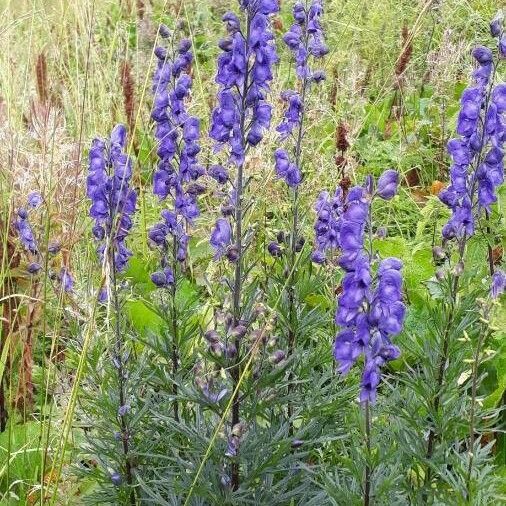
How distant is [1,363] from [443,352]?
5.19 feet

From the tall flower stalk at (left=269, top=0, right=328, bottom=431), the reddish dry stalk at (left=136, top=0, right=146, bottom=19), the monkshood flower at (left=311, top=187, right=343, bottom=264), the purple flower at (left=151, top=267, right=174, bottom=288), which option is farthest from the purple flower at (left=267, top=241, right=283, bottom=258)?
the reddish dry stalk at (left=136, top=0, right=146, bottom=19)

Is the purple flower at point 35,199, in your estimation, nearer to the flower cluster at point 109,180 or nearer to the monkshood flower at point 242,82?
the flower cluster at point 109,180

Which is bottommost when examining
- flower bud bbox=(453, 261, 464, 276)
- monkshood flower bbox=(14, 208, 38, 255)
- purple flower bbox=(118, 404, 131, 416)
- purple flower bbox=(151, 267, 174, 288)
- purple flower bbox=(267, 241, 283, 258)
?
purple flower bbox=(118, 404, 131, 416)

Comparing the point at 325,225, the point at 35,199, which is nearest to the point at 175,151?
the point at 325,225

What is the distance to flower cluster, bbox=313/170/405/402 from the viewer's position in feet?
6.40

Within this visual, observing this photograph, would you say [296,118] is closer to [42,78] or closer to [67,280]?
[67,280]

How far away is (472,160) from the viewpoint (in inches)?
104

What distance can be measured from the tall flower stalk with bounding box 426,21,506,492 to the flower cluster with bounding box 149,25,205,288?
87 cm

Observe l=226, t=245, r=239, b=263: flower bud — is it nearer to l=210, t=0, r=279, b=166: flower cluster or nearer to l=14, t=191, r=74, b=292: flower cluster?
l=210, t=0, r=279, b=166: flower cluster

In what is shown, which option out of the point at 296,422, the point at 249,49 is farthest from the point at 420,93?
the point at 249,49

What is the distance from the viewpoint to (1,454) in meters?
3.37

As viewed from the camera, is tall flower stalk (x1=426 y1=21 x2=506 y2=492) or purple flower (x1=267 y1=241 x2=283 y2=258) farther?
purple flower (x1=267 y1=241 x2=283 y2=258)

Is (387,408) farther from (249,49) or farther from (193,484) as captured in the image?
(249,49)

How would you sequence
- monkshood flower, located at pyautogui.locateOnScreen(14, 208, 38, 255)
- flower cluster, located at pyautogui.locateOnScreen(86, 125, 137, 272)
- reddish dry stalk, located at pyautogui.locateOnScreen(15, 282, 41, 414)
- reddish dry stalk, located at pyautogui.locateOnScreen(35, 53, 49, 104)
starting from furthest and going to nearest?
reddish dry stalk, located at pyautogui.locateOnScreen(35, 53, 49, 104) → monkshood flower, located at pyautogui.locateOnScreen(14, 208, 38, 255) → reddish dry stalk, located at pyautogui.locateOnScreen(15, 282, 41, 414) → flower cluster, located at pyautogui.locateOnScreen(86, 125, 137, 272)
